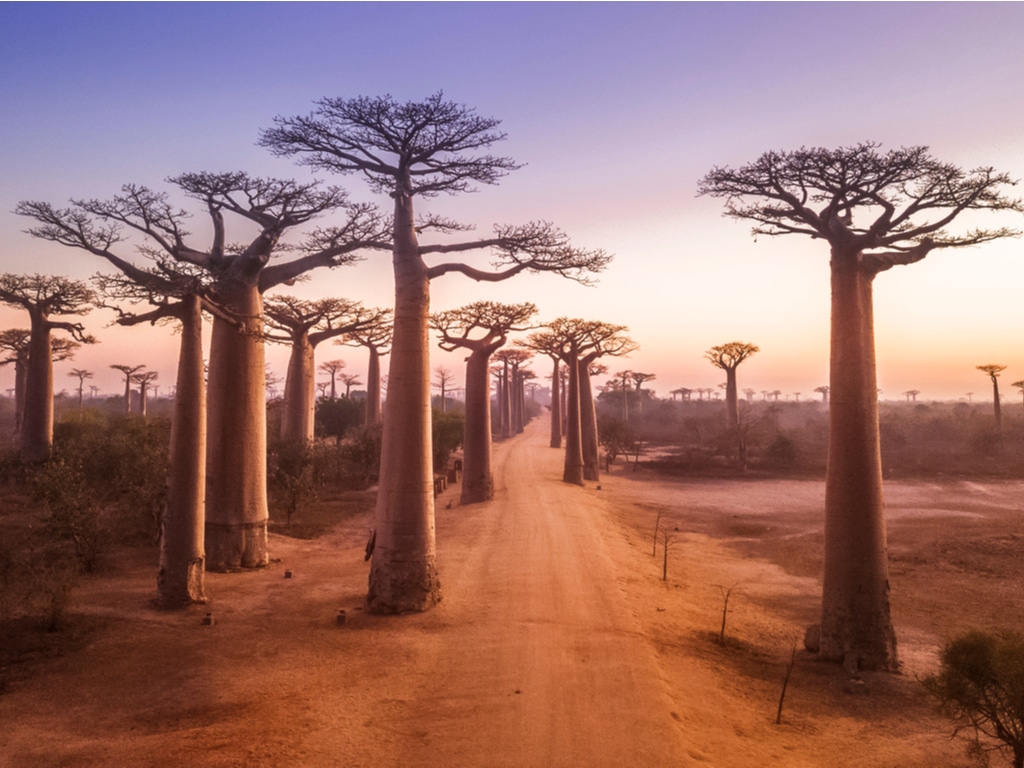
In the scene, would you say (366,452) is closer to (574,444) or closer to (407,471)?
(574,444)

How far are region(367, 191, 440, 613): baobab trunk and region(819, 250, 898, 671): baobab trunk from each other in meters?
4.39

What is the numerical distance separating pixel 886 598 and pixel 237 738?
6.03 meters

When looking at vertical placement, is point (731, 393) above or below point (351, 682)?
above

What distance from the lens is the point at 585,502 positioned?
17688 millimetres

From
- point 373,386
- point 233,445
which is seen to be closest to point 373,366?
point 373,386

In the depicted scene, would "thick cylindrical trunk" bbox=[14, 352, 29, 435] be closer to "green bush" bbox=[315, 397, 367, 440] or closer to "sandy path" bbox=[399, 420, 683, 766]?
"green bush" bbox=[315, 397, 367, 440]

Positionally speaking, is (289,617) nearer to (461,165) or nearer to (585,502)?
(461,165)

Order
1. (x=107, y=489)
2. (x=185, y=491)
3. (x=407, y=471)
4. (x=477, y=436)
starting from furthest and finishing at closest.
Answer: (x=477, y=436) → (x=107, y=489) → (x=407, y=471) → (x=185, y=491)

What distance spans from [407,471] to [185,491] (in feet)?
8.21

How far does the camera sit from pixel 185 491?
26.3 feet

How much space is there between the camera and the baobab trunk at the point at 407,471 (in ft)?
26.8

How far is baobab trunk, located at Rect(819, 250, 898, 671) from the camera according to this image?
698 centimetres

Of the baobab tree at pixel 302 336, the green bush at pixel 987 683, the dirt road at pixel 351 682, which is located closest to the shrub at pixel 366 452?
the baobab tree at pixel 302 336

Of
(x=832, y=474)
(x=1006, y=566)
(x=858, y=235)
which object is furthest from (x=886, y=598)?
(x=1006, y=566)
